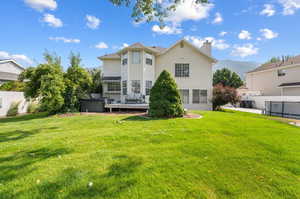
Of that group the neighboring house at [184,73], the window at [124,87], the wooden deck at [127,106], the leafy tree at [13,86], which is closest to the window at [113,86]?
the neighboring house at [184,73]

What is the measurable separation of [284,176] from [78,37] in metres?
19.8

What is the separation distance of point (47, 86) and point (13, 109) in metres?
5.57

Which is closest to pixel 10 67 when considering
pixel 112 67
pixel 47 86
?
pixel 112 67

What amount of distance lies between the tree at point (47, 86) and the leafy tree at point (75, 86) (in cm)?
57

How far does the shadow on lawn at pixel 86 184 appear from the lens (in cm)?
221

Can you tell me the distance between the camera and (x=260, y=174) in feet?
9.03

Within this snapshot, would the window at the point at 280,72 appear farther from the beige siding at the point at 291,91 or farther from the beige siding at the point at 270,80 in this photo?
the beige siding at the point at 291,91

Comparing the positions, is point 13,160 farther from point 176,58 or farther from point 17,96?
point 176,58

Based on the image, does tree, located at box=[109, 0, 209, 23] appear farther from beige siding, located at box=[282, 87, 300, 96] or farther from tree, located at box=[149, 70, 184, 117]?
beige siding, located at box=[282, 87, 300, 96]

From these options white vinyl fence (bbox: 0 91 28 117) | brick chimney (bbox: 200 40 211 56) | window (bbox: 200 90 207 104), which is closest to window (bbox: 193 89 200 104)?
window (bbox: 200 90 207 104)

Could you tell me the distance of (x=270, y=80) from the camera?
2311 centimetres

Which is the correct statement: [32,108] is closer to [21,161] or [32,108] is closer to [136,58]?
[136,58]

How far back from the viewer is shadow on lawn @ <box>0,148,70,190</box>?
8.85 ft

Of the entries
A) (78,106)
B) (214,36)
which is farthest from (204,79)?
(78,106)
